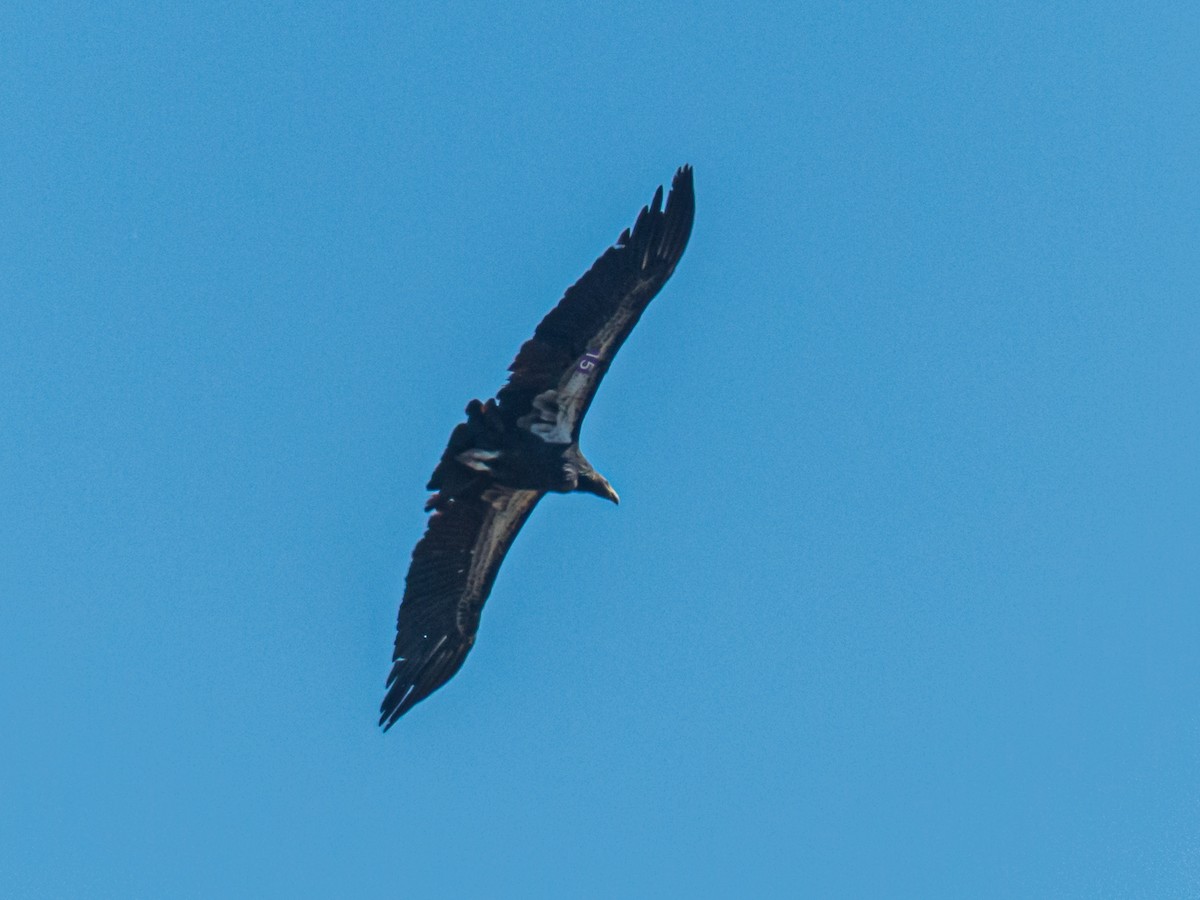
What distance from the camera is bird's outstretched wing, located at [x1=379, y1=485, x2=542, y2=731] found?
23188 mm

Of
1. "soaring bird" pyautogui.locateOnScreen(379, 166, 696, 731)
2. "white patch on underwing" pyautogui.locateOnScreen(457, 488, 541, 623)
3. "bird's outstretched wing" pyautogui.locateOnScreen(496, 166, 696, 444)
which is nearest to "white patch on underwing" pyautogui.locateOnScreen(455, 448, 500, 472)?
"soaring bird" pyautogui.locateOnScreen(379, 166, 696, 731)

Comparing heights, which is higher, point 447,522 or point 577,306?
point 577,306

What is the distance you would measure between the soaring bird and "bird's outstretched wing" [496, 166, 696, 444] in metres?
0.01

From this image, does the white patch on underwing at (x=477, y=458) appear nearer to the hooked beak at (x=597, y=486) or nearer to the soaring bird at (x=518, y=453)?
the soaring bird at (x=518, y=453)

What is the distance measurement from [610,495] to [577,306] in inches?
118

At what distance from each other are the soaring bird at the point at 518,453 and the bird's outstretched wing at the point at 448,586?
0.5 inches

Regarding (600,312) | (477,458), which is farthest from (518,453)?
(600,312)

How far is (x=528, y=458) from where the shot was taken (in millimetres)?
22172

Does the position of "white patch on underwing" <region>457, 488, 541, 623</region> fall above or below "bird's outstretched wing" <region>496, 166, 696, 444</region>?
below

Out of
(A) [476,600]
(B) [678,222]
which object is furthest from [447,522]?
(B) [678,222]

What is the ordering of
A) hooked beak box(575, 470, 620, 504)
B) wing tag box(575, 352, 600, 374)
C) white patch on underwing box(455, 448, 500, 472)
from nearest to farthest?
wing tag box(575, 352, 600, 374) → white patch on underwing box(455, 448, 500, 472) → hooked beak box(575, 470, 620, 504)

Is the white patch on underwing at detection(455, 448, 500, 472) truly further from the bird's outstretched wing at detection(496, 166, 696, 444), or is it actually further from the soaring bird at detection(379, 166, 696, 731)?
the bird's outstretched wing at detection(496, 166, 696, 444)

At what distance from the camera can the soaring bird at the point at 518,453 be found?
21.2 meters

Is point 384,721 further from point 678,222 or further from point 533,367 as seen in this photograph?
point 678,222
